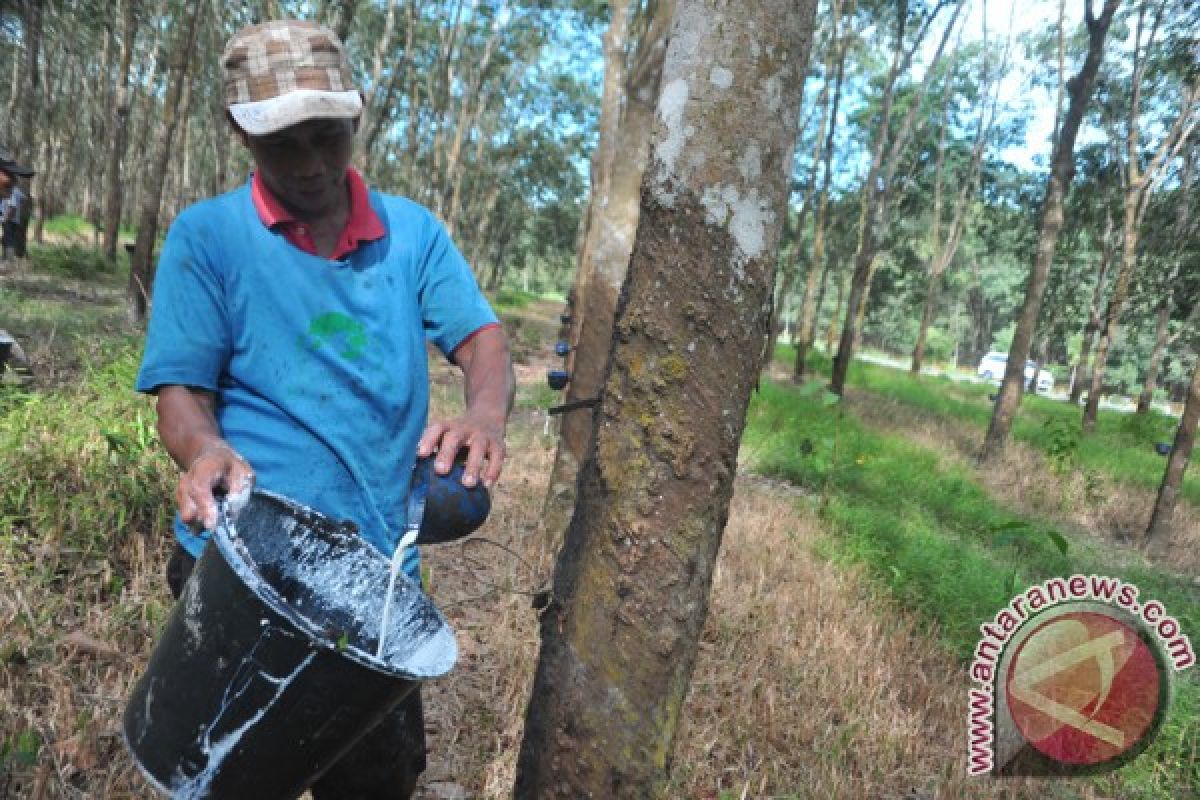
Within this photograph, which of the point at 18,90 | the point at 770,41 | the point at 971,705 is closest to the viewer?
the point at 770,41

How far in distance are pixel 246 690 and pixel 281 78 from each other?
3.33ft

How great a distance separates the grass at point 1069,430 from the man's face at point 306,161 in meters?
8.82

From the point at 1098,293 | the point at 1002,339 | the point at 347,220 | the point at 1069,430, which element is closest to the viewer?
the point at 347,220

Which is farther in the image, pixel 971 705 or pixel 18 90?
pixel 18 90

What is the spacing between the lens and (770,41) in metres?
1.37

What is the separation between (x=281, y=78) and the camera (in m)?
1.36

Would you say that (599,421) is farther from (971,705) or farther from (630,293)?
(971,705)

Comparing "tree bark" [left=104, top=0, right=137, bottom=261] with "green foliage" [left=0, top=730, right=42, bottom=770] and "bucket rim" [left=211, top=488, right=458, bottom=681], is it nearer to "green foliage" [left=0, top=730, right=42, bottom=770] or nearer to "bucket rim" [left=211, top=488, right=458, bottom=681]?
"green foliage" [left=0, top=730, right=42, bottom=770]

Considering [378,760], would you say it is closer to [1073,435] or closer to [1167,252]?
[1073,435]

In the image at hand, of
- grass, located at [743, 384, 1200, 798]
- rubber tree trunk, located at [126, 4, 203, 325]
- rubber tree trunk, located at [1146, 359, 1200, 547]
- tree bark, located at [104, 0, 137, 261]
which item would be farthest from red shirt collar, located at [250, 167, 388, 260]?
tree bark, located at [104, 0, 137, 261]

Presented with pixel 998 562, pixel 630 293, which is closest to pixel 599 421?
pixel 630 293

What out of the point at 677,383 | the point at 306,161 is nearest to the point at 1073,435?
the point at 677,383

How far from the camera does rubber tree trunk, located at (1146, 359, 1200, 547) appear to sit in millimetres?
6383

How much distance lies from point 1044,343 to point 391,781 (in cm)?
2991
